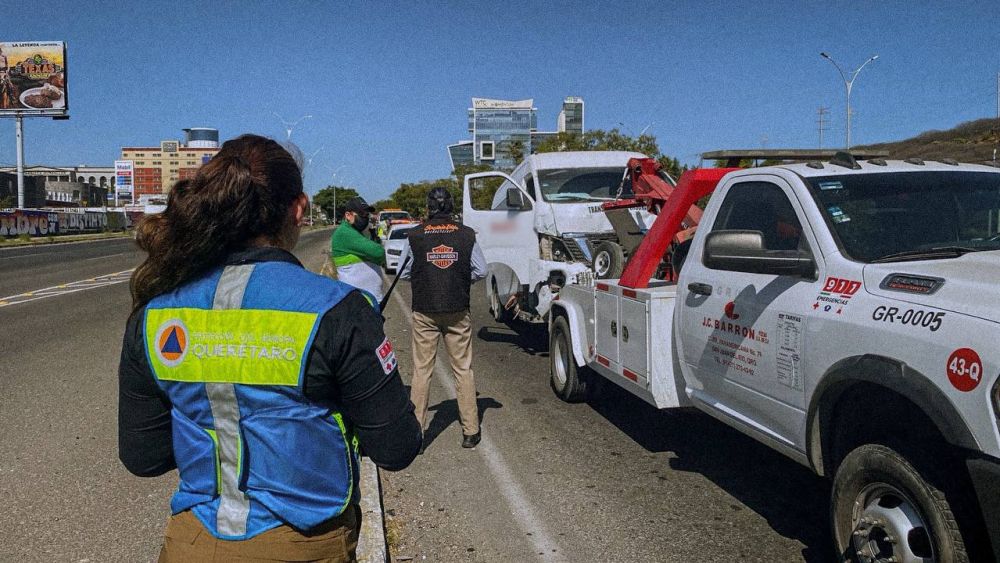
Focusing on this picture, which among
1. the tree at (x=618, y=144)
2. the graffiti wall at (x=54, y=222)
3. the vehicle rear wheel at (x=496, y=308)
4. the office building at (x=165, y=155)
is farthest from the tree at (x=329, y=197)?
the vehicle rear wheel at (x=496, y=308)

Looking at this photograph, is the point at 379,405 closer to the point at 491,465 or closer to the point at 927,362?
the point at 927,362

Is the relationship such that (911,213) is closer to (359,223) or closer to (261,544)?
(261,544)

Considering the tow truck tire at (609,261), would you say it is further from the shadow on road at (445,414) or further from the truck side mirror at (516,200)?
the truck side mirror at (516,200)

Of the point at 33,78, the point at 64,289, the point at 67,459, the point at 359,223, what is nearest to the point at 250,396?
the point at 67,459

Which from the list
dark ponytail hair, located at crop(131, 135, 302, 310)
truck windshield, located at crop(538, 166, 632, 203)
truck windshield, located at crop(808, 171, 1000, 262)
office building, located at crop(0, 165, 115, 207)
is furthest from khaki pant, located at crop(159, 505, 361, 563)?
office building, located at crop(0, 165, 115, 207)

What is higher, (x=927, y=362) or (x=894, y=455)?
(x=927, y=362)

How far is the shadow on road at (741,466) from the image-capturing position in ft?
14.9

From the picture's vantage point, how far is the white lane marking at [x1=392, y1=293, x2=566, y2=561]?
4301 mm

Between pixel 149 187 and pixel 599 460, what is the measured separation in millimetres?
191135

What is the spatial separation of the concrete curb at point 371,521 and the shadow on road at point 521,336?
5592mm

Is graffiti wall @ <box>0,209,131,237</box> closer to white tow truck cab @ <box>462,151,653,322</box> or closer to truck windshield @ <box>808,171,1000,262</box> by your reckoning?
white tow truck cab @ <box>462,151,653,322</box>

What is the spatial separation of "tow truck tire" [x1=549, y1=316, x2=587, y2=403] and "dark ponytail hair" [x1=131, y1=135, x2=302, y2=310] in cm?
538

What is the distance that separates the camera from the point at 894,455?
10.3 feet

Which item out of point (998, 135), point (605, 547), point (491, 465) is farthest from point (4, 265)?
point (998, 135)
